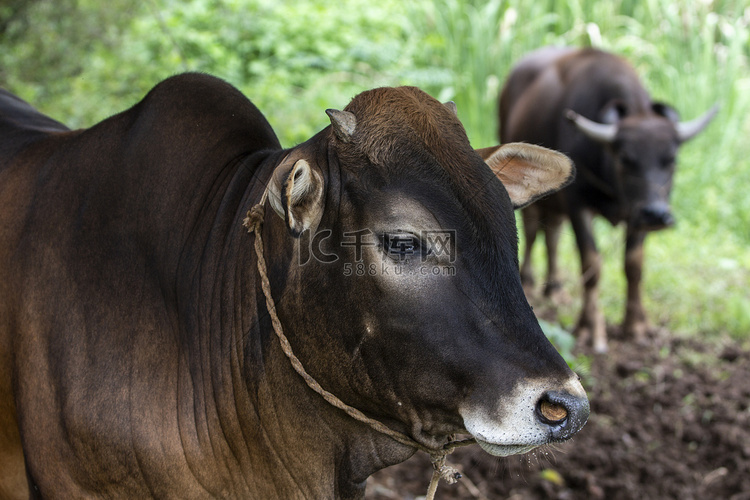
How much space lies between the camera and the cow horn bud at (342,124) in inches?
75.6

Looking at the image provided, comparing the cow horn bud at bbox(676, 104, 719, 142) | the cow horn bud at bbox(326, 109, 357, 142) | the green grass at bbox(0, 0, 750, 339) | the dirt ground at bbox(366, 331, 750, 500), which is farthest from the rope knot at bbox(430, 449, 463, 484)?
the cow horn bud at bbox(676, 104, 719, 142)

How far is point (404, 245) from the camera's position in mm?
1837

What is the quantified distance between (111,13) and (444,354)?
593 centimetres

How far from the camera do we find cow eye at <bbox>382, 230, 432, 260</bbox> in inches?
71.9

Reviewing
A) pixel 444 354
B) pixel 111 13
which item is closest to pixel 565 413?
pixel 444 354

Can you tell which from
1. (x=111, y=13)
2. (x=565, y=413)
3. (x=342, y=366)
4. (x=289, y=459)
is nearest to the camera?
(x=565, y=413)

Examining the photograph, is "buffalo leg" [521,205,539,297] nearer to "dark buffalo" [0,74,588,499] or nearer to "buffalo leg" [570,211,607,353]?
"buffalo leg" [570,211,607,353]

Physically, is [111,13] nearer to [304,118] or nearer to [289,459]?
[304,118]

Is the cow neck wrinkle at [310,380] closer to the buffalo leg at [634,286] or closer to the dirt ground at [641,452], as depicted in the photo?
the dirt ground at [641,452]

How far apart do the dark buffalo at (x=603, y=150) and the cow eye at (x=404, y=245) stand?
14.4ft

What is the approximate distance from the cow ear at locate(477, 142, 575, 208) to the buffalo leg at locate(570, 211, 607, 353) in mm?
3861

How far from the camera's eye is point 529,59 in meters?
7.85

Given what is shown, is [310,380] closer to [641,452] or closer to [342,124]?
[342,124]

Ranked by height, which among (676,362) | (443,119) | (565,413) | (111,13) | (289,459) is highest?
(111,13)
